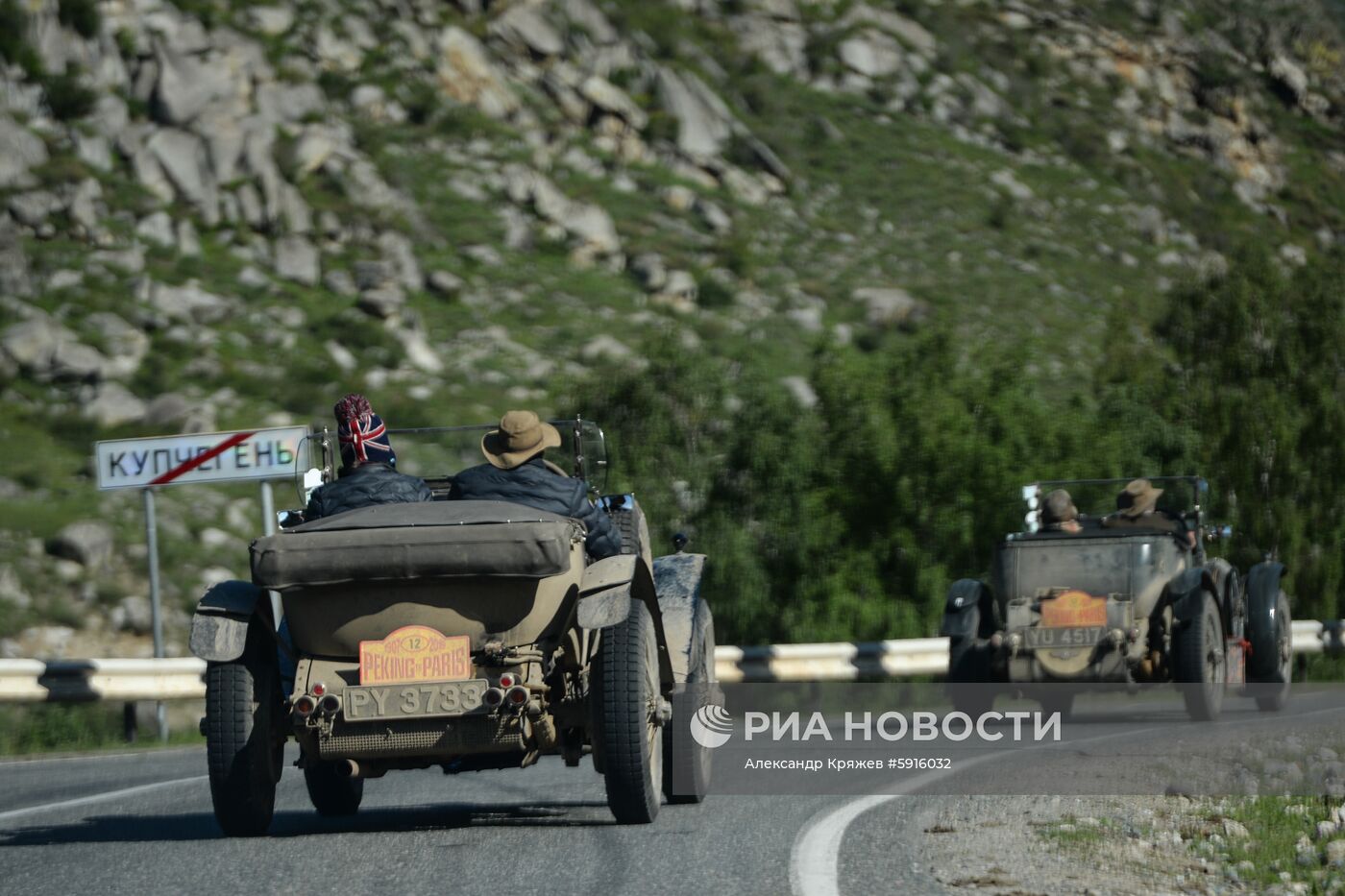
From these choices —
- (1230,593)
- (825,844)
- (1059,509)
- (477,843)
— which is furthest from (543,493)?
(1230,593)

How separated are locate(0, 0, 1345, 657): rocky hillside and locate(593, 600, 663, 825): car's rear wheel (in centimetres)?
1662

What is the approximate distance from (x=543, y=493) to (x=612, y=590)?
805 mm

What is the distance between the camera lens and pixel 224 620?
7.70 meters

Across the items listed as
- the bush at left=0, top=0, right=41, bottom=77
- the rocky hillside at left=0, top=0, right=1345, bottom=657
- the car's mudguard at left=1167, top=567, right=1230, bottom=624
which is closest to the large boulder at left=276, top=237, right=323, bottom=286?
the rocky hillside at left=0, top=0, right=1345, bottom=657

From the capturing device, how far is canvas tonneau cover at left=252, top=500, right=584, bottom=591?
7.33 meters

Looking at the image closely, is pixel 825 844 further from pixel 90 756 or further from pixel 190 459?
pixel 190 459

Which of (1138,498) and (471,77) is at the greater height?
(471,77)

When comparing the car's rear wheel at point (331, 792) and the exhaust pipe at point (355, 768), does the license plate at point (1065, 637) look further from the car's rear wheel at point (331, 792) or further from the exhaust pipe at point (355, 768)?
the exhaust pipe at point (355, 768)

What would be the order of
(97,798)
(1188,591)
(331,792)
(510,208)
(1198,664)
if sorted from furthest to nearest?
1. (510,208)
2. (1188,591)
3. (1198,664)
4. (97,798)
5. (331,792)

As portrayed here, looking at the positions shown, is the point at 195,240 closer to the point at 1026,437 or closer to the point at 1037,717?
the point at 1026,437

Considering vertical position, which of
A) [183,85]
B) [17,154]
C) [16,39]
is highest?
[16,39]

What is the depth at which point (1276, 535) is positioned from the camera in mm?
24562

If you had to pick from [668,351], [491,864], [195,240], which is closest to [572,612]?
[491,864]

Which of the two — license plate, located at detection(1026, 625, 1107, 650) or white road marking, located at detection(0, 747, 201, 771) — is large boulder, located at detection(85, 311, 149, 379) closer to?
white road marking, located at detection(0, 747, 201, 771)
